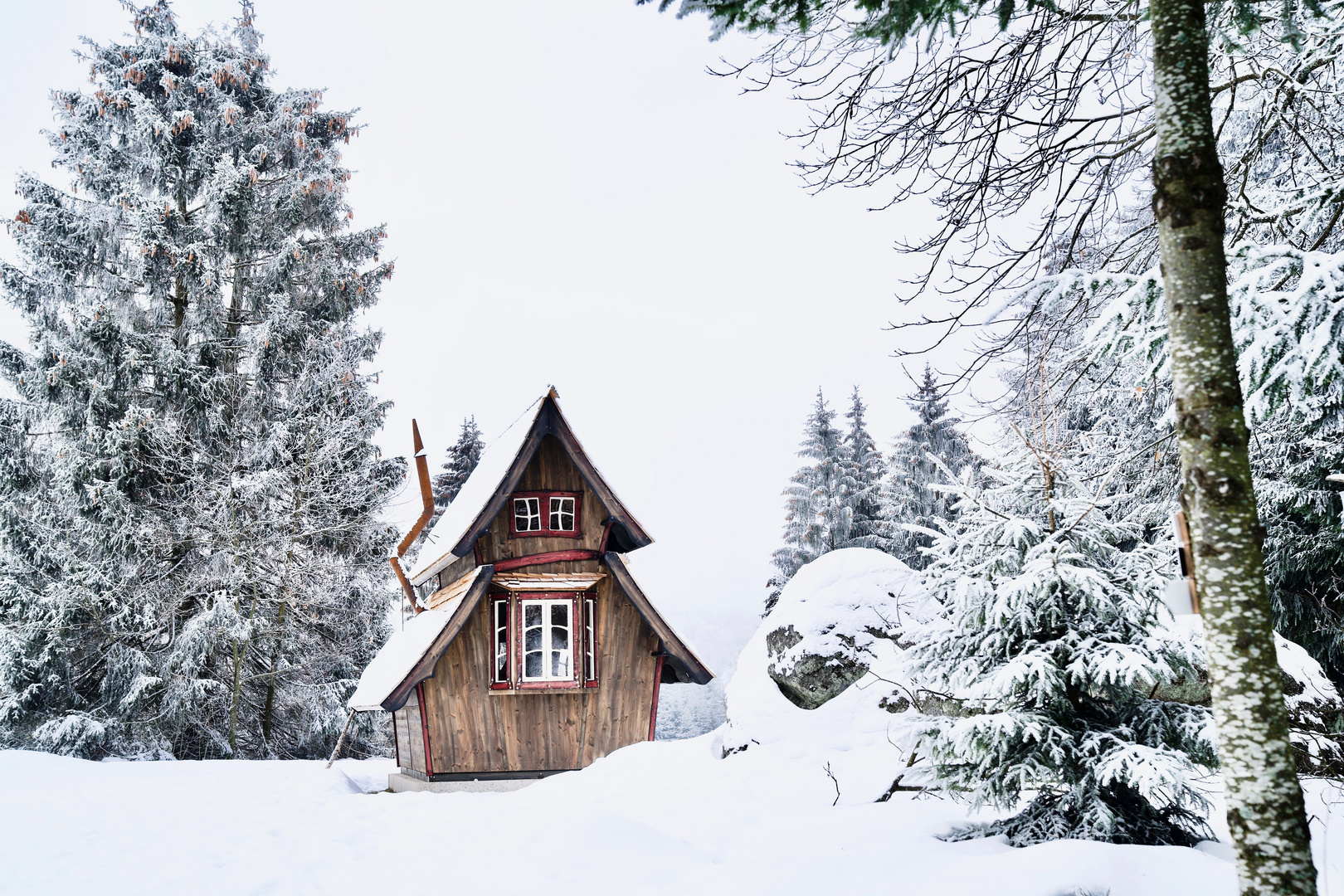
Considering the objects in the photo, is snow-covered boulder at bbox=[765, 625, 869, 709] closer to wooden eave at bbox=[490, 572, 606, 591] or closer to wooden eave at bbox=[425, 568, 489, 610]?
wooden eave at bbox=[490, 572, 606, 591]

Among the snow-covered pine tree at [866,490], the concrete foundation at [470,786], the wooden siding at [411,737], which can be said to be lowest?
the concrete foundation at [470,786]

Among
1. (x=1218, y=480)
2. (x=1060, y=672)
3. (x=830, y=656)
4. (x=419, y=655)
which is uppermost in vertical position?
(x=1218, y=480)

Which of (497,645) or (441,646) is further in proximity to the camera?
(497,645)

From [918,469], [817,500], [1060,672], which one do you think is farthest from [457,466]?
[1060,672]

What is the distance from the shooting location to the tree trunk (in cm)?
276

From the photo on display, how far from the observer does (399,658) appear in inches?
484

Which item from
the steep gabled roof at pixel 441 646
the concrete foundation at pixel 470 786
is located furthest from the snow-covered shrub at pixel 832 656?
the concrete foundation at pixel 470 786

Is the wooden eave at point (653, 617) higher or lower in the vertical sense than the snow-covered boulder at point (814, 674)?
higher

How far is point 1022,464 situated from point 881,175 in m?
2.30

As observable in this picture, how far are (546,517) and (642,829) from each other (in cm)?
703

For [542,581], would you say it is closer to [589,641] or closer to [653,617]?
[589,641]

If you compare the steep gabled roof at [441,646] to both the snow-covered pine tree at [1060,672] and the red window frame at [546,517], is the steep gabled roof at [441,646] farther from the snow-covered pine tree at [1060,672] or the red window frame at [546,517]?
the snow-covered pine tree at [1060,672]

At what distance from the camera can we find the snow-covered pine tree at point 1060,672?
500 cm

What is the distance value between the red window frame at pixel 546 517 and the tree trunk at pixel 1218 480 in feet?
34.1
